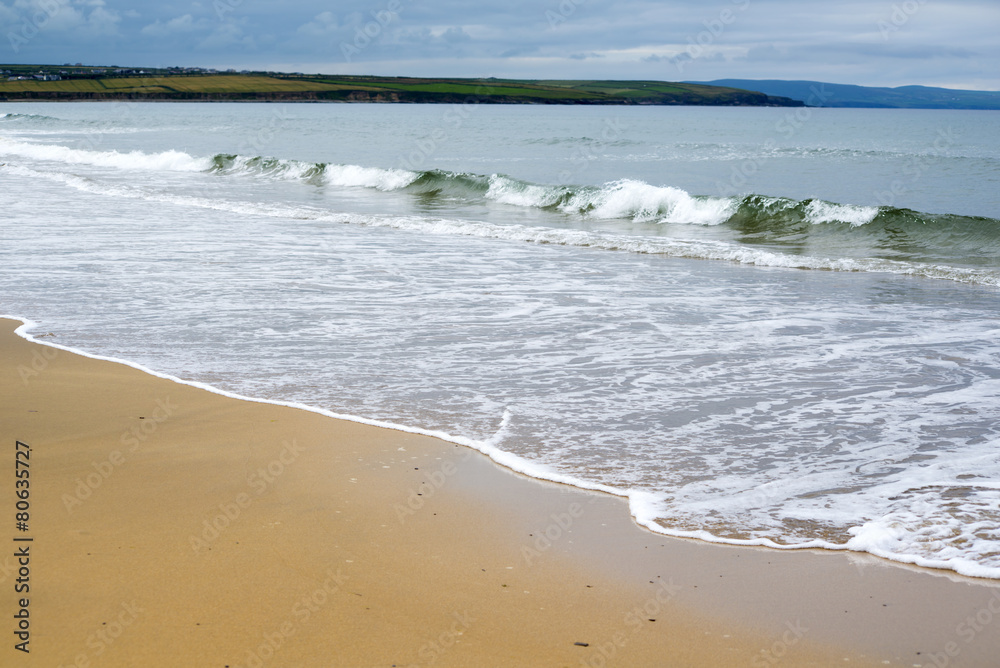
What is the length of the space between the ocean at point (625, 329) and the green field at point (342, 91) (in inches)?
4950

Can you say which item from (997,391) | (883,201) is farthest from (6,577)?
(883,201)

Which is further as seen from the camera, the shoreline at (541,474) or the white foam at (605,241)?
the white foam at (605,241)

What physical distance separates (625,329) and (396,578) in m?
5.29

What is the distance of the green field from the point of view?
14512 centimetres

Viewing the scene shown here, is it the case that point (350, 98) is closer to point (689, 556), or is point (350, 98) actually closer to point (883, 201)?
point (883, 201)

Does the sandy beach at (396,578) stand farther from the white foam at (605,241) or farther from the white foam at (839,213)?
the white foam at (839,213)

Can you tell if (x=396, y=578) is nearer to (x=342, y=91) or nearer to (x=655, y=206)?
(x=655, y=206)

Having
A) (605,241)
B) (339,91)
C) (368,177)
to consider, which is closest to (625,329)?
(605,241)

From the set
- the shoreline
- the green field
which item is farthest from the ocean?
the green field

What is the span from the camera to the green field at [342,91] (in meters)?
145

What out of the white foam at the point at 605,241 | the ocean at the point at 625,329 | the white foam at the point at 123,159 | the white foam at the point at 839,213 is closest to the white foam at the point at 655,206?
the ocean at the point at 625,329

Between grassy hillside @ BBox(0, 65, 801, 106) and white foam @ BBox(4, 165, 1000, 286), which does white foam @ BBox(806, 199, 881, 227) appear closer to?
white foam @ BBox(4, 165, 1000, 286)

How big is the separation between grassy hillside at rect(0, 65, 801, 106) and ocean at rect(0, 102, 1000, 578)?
125993 millimetres

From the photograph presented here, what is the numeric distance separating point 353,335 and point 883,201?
1774 centimetres
